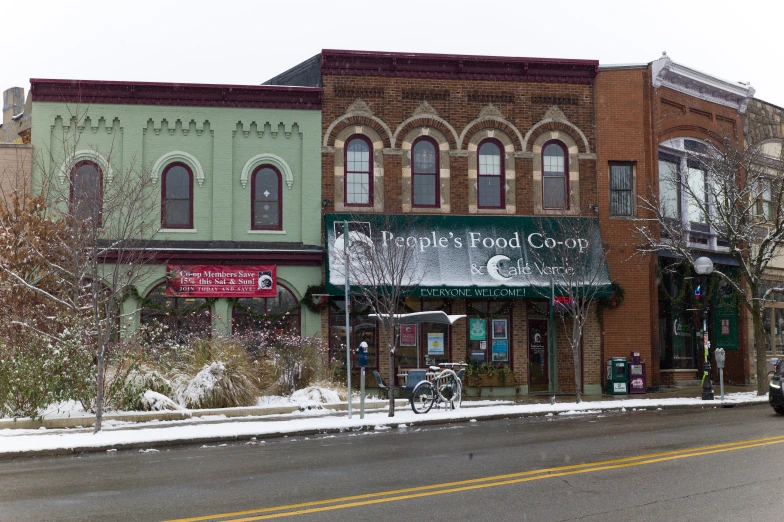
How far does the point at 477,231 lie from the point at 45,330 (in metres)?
12.3

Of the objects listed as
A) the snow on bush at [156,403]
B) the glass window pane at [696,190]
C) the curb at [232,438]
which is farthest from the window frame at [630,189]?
the snow on bush at [156,403]

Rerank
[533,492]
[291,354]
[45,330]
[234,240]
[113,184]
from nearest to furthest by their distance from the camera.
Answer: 1. [533,492]
2. [45,330]
3. [291,354]
4. [113,184]
5. [234,240]

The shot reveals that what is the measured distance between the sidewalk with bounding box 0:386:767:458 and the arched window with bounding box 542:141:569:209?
670cm

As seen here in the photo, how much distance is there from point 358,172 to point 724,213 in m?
10.4

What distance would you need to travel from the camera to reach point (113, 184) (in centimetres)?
2381

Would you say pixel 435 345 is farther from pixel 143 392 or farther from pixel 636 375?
pixel 143 392

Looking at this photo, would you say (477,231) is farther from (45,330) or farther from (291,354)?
(45,330)

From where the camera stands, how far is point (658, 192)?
89.8ft

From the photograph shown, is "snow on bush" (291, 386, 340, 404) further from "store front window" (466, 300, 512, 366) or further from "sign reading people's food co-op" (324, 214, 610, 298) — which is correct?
"store front window" (466, 300, 512, 366)

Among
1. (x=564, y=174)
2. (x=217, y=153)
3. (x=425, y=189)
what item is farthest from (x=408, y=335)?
(x=217, y=153)

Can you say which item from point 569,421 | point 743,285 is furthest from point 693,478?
point 743,285

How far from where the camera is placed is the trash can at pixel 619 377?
25875 mm

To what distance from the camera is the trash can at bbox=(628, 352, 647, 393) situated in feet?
85.3

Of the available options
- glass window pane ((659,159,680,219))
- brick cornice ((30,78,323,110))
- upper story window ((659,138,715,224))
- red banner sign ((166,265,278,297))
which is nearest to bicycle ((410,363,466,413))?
red banner sign ((166,265,278,297))
